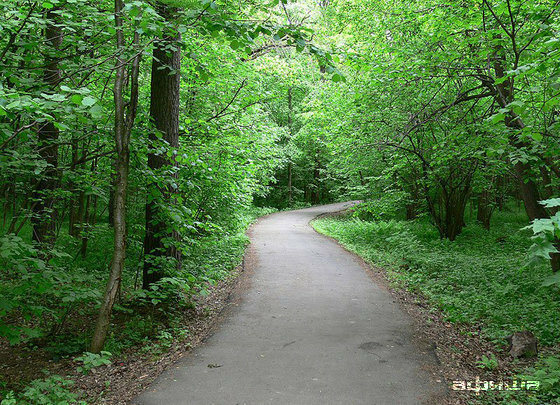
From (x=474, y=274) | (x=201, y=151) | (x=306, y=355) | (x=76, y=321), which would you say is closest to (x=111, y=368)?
(x=76, y=321)

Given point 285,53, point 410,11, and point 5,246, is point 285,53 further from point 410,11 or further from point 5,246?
point 5,246

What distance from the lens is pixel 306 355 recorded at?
17.3 feet

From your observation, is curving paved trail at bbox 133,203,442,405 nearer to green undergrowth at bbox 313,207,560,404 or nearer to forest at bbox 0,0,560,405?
forest at bbox 0,0,560,405

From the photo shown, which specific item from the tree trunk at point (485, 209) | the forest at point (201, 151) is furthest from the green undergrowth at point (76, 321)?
the tree trunk at point (485, 209)

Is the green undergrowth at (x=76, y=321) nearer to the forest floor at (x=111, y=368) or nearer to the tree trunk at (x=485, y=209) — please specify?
the forest floor at (x=111, y=368)

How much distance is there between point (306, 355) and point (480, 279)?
5528mm

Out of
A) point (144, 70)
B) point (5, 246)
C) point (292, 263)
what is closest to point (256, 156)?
point (292, 263)

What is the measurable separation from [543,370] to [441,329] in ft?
6.55

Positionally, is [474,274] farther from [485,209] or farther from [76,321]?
[485,209]

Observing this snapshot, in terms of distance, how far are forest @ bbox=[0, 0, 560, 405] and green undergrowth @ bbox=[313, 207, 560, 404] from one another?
0.05m

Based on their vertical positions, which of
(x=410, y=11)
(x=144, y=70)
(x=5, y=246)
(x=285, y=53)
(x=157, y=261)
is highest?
(x=285, y=53)

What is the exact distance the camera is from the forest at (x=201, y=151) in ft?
13.6

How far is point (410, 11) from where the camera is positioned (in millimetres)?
8711

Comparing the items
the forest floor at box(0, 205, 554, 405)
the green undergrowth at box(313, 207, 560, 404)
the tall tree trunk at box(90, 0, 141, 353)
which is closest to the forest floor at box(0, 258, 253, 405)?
the forest floor at box(0, 205, 554, 405)
